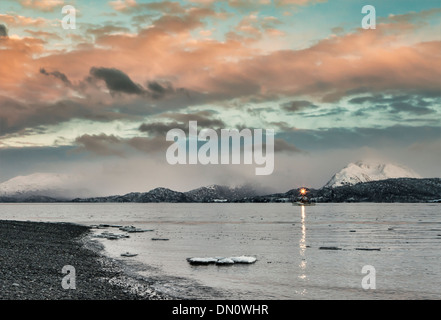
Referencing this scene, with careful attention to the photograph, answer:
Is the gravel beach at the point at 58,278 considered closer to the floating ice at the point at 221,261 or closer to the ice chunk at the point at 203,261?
the ice chunk at the point at 203,261

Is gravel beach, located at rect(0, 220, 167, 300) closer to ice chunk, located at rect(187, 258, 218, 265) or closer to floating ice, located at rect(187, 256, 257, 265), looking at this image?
ice chunk, located at rect(187, 258, 218, 265)

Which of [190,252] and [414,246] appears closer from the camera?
[190,252]

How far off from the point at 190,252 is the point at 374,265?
20.1 metres

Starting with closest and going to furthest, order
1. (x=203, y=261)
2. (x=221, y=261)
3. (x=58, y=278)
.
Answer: (x=58, y=278), (x=221, y=261), (x=203, y=261)

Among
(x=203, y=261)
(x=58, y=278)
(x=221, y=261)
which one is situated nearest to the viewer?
(x=58, y=278)

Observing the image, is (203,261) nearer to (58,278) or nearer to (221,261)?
(221,261)

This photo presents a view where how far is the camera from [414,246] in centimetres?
5156

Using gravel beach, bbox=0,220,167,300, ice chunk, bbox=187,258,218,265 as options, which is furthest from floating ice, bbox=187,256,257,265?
gravel beach, bbox=0,220,167,300

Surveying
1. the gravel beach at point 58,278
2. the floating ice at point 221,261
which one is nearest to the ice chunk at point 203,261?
the floating ice at point 221,261

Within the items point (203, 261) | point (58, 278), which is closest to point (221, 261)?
point (203, 261)
